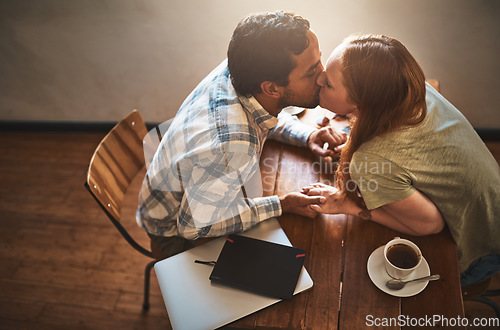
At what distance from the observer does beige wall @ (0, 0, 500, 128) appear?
1927mm

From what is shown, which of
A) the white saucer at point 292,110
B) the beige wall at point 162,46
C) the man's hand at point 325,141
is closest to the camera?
the man's hand at point 325,141

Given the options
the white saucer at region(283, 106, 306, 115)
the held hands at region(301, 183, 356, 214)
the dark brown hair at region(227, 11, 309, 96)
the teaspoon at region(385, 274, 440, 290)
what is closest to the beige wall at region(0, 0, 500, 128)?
the white saucer at region(283, 106, 306, 115)

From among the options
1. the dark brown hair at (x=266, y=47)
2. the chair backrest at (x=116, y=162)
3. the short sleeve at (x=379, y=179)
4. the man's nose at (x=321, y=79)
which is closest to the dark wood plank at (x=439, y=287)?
the short sleeve at (x=379, y=179)

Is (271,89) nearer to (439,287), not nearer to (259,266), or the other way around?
(259,266)

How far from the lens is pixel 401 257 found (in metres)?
1.07

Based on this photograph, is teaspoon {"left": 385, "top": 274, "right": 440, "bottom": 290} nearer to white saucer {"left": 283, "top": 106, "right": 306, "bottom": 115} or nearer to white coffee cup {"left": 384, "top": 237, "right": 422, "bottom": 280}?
white coffee cup {"left": 384, "top": 237, "right": 422, "bottom": 280}

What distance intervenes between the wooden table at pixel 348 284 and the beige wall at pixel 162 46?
3.62ft

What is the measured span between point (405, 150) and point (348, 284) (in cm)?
39

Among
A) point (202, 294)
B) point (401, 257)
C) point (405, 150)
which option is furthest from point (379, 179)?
point (202, 294)

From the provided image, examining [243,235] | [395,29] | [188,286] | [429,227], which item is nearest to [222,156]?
[243,235]

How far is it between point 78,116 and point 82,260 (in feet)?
3.43

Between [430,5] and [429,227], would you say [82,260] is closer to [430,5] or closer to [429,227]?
[429,227]

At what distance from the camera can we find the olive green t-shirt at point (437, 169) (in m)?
1.09

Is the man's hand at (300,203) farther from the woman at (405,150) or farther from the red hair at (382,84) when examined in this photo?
the red hair at (382,84)
